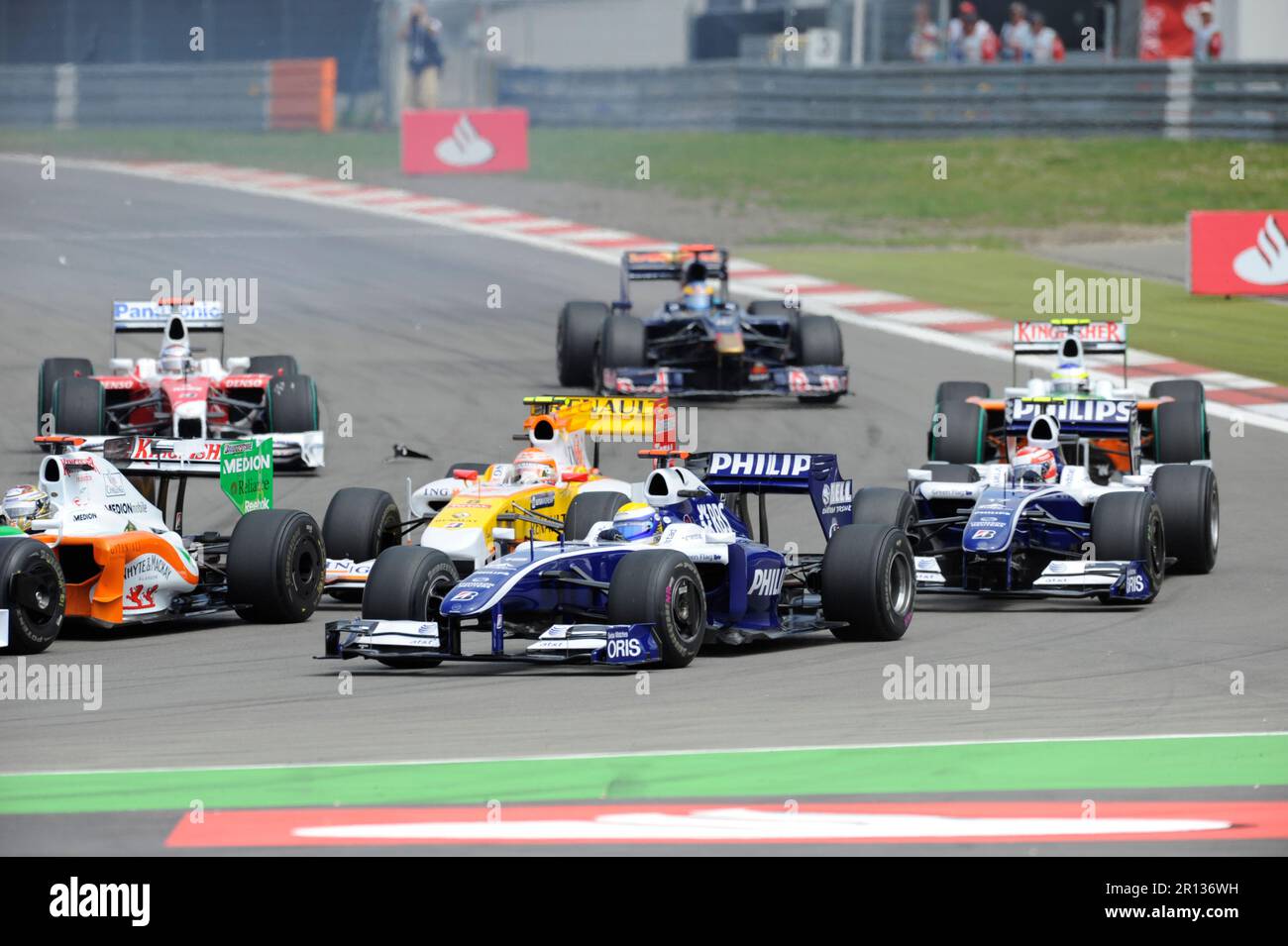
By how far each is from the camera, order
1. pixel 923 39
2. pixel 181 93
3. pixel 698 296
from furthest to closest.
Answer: pixel 181 93, pixel 923 39, pixel 698 296

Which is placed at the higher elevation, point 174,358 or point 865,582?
point 174,358

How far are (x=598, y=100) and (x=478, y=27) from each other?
6.08 metres

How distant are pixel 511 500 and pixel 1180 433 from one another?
22.0 feet

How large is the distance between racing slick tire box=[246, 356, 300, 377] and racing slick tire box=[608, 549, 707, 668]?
12.1 metres

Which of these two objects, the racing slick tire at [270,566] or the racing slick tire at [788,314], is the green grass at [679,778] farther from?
the racing slick tire at [788,314]

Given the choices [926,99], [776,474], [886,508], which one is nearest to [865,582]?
[776,474]

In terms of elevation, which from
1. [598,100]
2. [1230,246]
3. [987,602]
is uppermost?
[598,100]

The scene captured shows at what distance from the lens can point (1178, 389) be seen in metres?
21.7

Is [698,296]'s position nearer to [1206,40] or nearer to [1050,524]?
[1050,524]

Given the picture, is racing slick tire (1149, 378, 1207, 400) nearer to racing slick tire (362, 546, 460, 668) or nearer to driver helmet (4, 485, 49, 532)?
racing slick tire (362, 546, 460, 668)

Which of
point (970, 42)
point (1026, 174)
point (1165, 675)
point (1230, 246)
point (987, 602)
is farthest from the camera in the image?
point (970, 42)

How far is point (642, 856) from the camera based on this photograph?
30.9 ft
